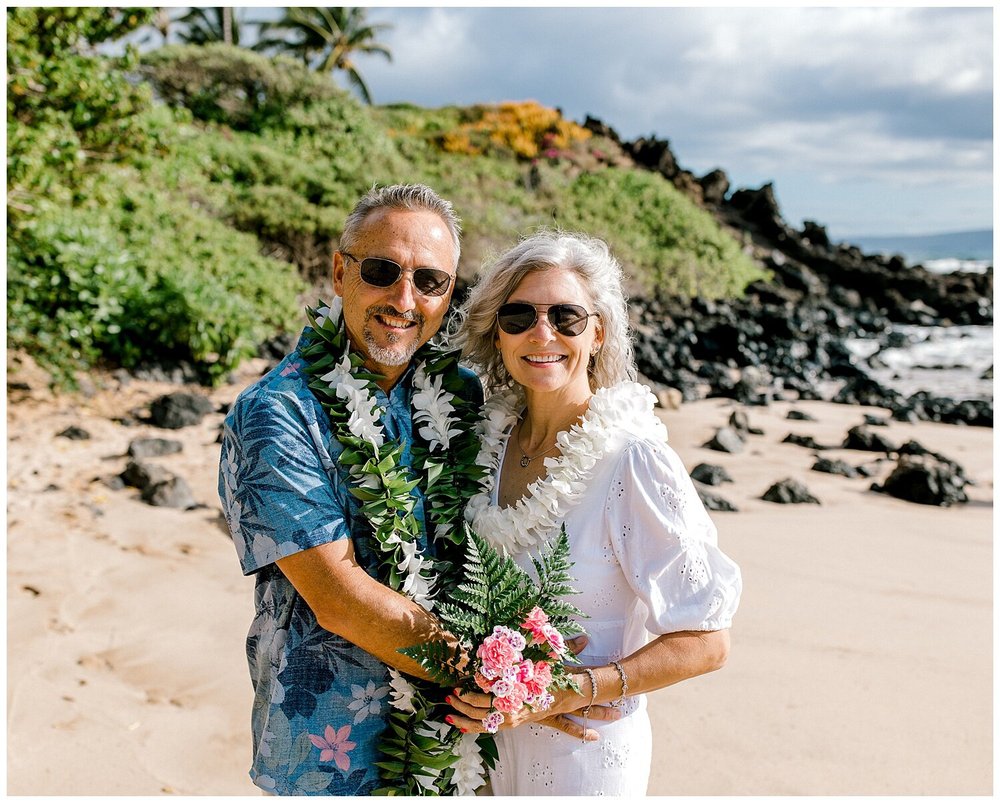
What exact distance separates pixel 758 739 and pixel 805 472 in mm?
5933

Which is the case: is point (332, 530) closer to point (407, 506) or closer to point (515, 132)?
point (407, 506)

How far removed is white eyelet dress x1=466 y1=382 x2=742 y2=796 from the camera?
2455 mm

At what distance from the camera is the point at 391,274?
8.79 feet

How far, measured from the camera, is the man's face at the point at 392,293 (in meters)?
2.68

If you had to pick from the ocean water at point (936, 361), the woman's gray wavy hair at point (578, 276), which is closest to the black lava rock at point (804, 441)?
the ocean water at point (936, 361)

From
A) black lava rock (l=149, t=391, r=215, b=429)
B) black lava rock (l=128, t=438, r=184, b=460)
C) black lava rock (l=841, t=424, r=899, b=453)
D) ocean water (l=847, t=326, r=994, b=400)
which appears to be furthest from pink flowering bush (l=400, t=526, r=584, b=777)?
ocean water (l=847, t=326, r=994, b=400)

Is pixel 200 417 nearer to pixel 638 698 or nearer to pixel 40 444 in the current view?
pixel 40 444

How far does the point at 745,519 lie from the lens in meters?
8.58

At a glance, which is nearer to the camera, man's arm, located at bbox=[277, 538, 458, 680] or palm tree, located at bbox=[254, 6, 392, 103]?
man's arm, located at bbox=[277, 538, 458, 680]

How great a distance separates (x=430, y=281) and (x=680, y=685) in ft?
12.8

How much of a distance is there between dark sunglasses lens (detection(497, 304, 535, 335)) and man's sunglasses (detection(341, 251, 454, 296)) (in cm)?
24

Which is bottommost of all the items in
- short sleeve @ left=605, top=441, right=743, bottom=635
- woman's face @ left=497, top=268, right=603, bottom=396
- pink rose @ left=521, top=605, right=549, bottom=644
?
pink rose @ left=521, top=605, right=549, bottom=644

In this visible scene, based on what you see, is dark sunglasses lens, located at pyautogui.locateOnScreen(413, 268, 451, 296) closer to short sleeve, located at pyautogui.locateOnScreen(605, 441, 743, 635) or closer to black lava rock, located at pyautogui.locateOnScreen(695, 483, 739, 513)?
short sleeve, located at pyautogui.locateOnScreen(605, 441, 743, 635)

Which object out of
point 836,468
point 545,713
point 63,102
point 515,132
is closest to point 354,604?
point 545,713
